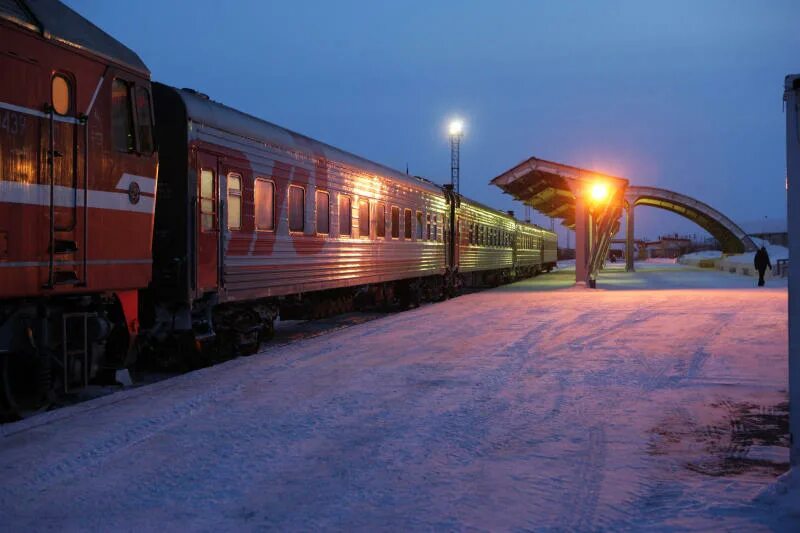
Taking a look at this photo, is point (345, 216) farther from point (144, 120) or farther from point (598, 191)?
point (598, 191)

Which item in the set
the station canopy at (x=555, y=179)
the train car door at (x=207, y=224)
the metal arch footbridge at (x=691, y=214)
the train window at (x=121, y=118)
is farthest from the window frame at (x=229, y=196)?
the metal arch footbridge at (x=691, y=214)

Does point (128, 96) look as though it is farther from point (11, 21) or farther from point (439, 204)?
point (439, 204)

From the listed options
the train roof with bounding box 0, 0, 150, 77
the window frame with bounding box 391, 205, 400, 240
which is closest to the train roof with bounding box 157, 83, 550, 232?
the train roof with bounding box 0, 0, 150, 77

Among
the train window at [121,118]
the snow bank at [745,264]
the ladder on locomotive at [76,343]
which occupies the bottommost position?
the ladder on locomotive at [76,343]

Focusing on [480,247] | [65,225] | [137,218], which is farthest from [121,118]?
[480,247]

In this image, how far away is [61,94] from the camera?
701 cm

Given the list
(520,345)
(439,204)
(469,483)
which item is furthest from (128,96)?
(439,204)

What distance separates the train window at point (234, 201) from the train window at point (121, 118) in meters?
2.34

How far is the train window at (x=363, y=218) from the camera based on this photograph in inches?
600

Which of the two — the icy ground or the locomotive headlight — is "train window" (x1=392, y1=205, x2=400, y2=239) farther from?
the locomotive headlight

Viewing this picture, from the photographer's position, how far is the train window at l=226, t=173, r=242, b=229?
10305 millimetres

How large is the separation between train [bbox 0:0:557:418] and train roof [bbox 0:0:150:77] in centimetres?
2

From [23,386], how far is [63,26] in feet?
11.2

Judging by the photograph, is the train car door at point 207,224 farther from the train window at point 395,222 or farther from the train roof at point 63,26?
the train window at point 395,222
